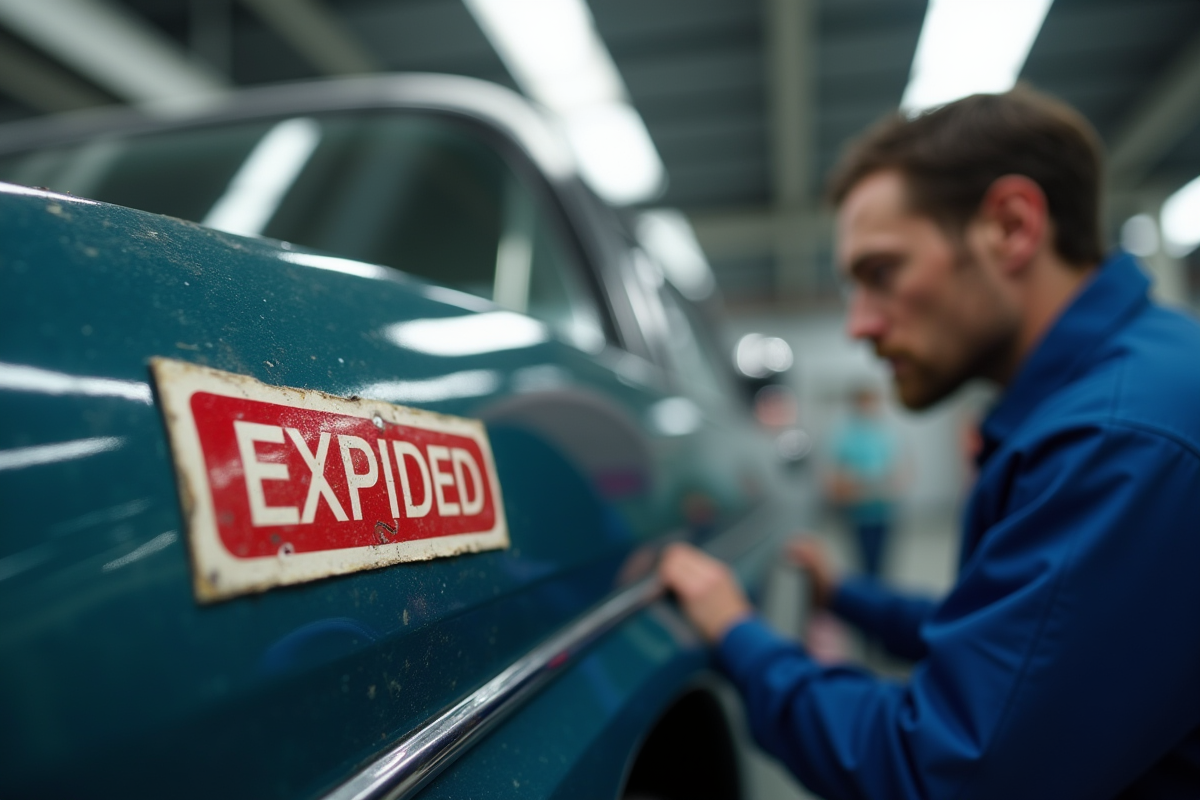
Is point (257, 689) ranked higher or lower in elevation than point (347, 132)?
lower

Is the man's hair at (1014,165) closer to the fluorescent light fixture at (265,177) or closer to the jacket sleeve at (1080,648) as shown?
the jacket sleeve at (1080,648)

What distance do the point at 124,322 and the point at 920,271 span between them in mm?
1107

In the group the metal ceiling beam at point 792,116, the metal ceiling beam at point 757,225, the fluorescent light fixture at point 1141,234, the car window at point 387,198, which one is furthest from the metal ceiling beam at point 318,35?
the fluorescent light fixture at point 1141,234

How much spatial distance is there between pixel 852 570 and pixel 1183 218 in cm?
710

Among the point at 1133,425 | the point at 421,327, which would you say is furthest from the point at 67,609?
the point at 1133,425

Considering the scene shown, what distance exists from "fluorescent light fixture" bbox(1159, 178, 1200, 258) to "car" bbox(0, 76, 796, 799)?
9359mm

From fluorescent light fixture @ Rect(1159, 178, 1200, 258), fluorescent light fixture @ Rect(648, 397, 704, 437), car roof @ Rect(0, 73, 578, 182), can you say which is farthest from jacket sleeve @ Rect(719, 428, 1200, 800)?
fluorescent light fixture @ Rect(1159, 178, 1200, 258)

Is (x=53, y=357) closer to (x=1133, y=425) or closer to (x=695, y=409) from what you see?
(x=1133, y=425)

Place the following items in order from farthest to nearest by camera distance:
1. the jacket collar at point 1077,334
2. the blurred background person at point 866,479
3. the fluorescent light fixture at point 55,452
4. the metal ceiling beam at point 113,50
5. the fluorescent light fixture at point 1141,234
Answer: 1. the fluorescent light fixture at point 1141,234
2. the blurred background person at point 866,479
3. the metal ceiling beam at point 113,50
4. the jacket collar at point 1077,334
5. the fluorescent light fixture at point 55,452

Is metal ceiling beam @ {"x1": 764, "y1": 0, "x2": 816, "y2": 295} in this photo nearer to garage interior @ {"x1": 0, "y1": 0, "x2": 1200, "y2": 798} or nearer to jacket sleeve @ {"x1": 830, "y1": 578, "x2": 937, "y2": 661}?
garage interior @ {"x1": 0, "y1": 0, "x2": 1200, "y2": 798}

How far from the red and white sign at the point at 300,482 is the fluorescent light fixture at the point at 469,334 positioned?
0.25 feet

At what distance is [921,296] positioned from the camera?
1.17 meters

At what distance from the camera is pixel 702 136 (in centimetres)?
647

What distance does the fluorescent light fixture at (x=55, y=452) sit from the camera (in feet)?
1.10
